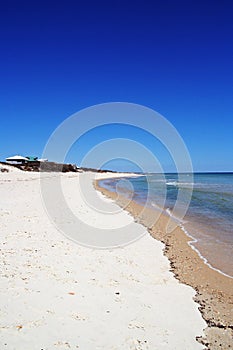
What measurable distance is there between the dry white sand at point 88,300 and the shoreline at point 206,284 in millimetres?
164

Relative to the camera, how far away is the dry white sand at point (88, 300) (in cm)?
304

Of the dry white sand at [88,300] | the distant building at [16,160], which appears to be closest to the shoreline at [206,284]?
the dry white sand at [88,300]

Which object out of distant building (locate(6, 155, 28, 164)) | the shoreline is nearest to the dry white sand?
the shoreline

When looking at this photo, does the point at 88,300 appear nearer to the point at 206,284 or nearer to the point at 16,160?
the point at 206,284

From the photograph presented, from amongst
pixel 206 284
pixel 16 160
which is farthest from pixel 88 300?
pixel 16 160

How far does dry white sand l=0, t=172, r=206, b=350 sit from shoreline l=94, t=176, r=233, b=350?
164 mm

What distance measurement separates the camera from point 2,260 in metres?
4.84

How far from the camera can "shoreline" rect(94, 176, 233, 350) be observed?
11.9ft

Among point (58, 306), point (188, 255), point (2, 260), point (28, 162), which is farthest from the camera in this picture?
point (28, 162)

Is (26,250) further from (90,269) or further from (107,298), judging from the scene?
(107,298)

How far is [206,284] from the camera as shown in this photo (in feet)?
17.6

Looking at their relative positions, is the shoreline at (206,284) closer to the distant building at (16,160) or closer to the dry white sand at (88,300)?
the dry white sand at (88,300)

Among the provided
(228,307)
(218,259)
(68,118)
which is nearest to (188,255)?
(218,259)

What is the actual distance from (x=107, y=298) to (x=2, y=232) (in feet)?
12.2
